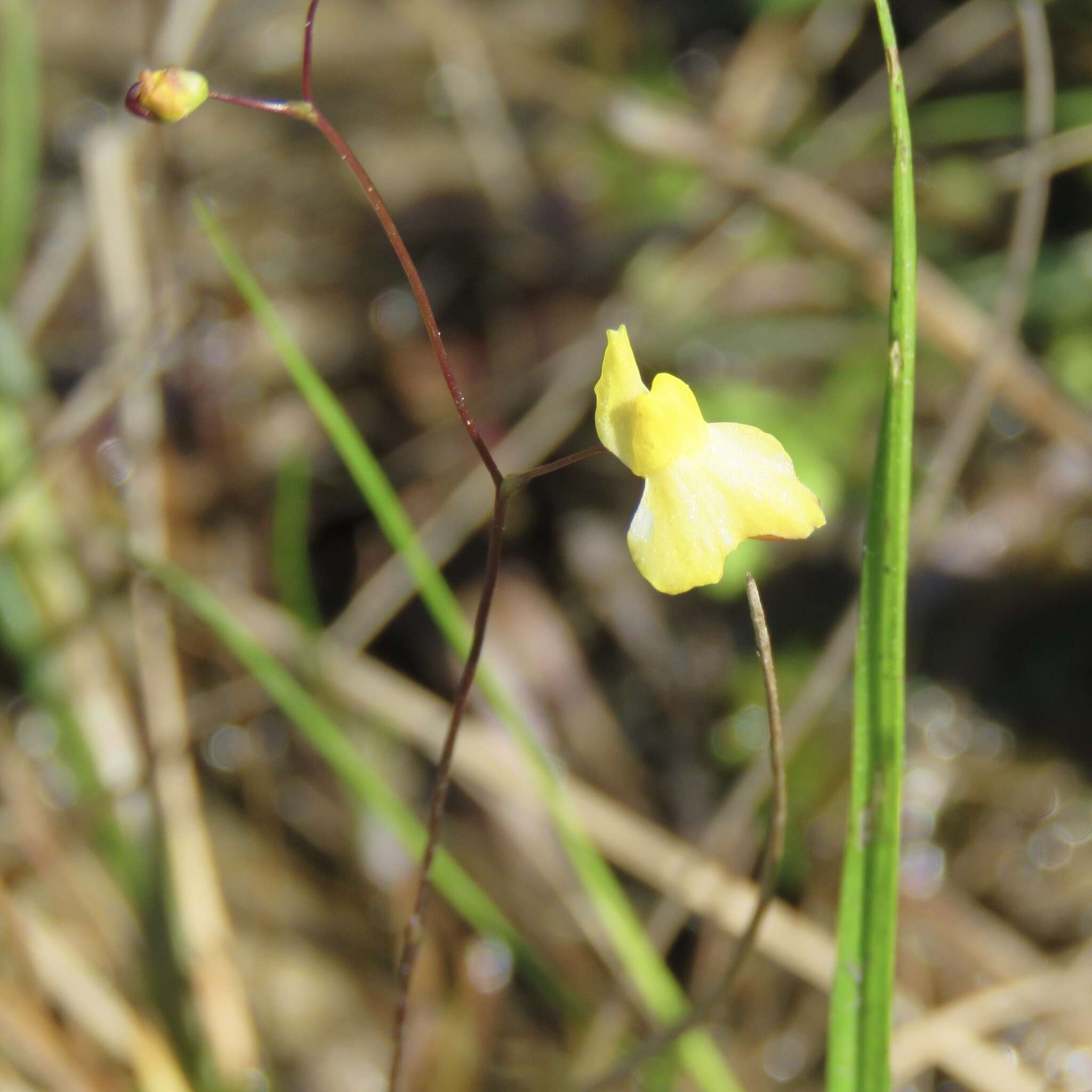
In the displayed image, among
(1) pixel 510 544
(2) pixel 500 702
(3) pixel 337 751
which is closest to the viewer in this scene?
(2) pixel 500 702

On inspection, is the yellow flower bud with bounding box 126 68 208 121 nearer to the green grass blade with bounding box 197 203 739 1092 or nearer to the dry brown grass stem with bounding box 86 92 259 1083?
the green grass blade with bounding box 197 203 739 1092

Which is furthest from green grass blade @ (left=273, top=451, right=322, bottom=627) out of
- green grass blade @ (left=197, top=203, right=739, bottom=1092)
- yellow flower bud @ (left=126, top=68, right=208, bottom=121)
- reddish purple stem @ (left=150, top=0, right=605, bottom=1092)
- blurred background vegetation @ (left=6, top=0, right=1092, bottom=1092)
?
yellow flower bud @ (left=126, top=68, right=208, bottom=121)

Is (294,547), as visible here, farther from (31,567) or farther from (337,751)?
(337,751)

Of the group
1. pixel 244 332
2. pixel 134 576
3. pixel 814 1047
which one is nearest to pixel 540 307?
pixel 244 332

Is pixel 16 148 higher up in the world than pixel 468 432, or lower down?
higher up

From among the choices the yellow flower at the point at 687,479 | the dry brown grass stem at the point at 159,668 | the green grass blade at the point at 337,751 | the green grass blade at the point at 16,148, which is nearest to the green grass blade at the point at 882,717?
the yellow flower at the point at 687,479

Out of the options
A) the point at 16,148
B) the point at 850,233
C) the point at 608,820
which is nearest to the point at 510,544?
the point at 608,820

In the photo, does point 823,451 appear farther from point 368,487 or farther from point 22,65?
point 22,65
